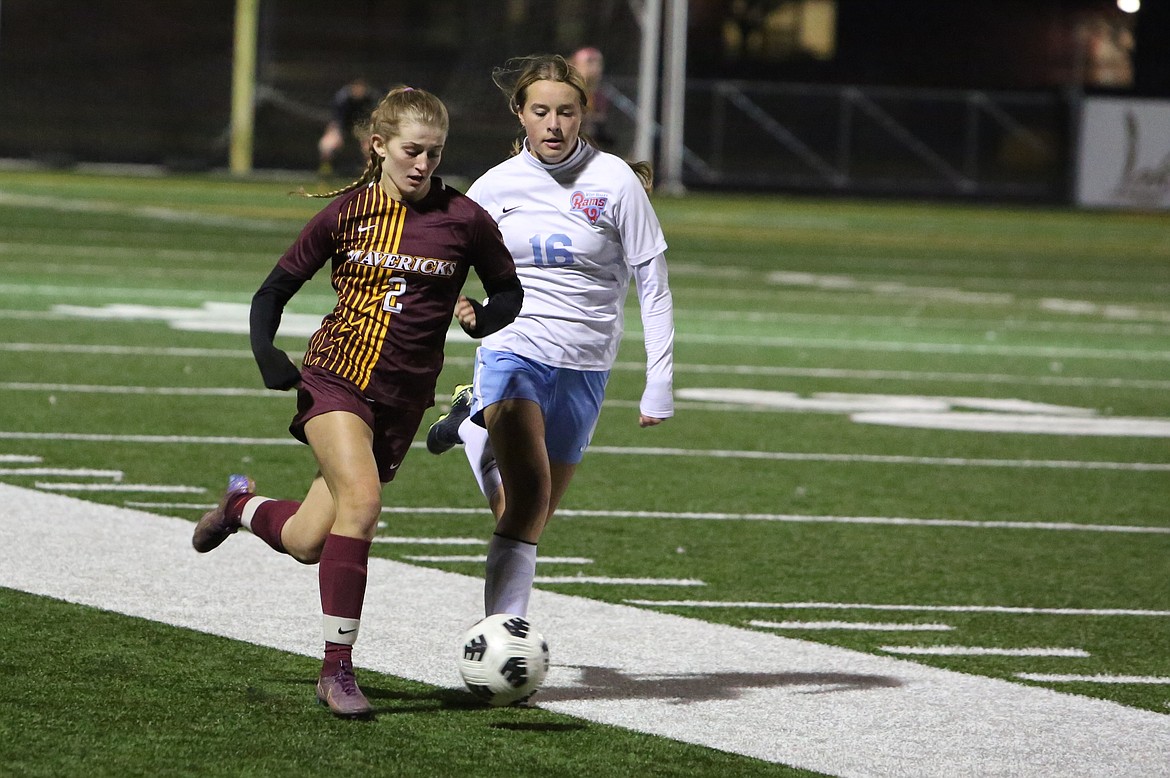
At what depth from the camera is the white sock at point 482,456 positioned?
6.11 meters

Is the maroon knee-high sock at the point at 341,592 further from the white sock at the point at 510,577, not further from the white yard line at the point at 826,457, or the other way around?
the white yard line at the point at 826,457

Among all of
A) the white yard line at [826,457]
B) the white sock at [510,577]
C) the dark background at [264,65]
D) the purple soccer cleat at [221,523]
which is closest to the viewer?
the white sock at [510,577]

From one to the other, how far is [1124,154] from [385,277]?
37.2m

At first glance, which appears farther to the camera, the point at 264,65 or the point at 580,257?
the point at 264,65

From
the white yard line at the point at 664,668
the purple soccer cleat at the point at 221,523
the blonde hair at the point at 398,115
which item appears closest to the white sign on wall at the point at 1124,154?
the white yard line at the point at 664,668

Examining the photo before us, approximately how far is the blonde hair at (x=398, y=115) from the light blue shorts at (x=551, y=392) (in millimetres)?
650

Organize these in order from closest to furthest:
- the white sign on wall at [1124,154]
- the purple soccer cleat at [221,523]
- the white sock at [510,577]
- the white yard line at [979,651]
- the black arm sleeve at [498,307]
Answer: the black arm sleeve at [498,307], the white sock at [510,577], the purple soccer cleat at [221,523], the white yard line at [979,651], the white sign on wall at [1124,154]

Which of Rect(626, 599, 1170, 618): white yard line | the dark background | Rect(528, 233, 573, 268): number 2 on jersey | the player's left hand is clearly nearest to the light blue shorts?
Rect(528, 233, 573, 268): number 2 on jersey

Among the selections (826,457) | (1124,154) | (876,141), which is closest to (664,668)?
(826,457)

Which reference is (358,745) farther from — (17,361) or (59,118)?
(59,118)

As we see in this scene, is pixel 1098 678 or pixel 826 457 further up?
pixel 1098 678

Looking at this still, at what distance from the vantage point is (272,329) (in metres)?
5.34

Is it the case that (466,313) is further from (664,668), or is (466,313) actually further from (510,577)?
(664,668)

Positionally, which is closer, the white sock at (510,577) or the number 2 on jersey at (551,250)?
the white sock at (510,577)
